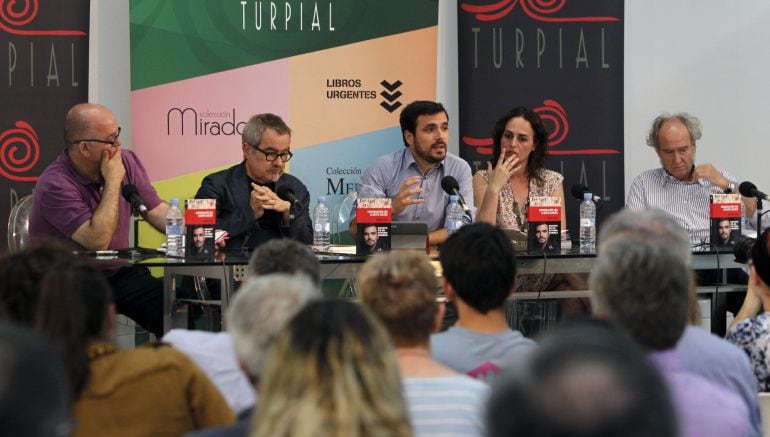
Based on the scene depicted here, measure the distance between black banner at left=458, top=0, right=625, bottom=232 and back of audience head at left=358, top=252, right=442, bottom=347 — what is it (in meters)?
4.23

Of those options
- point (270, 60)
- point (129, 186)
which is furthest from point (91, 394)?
point (270, 60)

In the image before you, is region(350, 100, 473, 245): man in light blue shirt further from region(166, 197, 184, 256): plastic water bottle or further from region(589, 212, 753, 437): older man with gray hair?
region(589, 212, 753, 437): older man with gray hair

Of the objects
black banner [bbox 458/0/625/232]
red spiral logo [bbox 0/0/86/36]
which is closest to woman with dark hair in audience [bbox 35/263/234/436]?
red spiral logo [bbox 0/0/86/36]

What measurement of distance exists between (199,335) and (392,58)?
4.08 metres

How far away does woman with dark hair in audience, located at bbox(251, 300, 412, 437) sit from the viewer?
1.03m

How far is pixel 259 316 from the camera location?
165cm

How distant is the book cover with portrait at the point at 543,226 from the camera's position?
14.8 feet

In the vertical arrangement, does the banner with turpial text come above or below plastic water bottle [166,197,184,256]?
above

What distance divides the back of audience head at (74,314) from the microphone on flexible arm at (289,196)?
2834mm

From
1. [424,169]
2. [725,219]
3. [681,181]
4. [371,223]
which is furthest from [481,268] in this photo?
[681,181]

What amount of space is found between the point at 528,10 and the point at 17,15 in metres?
2.83

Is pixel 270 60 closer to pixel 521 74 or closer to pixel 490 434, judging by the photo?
pixel 521 74

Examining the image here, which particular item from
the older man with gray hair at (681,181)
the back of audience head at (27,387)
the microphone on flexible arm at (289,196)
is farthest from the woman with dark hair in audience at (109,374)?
the older man with gray hair at (681,181)

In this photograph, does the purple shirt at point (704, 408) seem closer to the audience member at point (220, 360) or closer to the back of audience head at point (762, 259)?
the audience member at point (220, 360)
